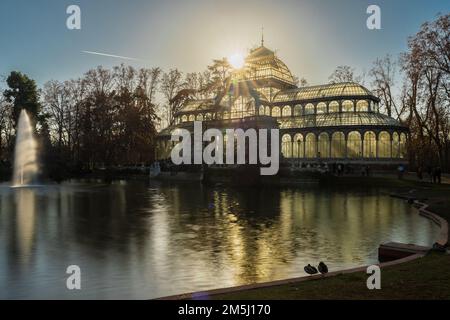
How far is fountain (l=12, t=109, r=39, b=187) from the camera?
56.4 metres

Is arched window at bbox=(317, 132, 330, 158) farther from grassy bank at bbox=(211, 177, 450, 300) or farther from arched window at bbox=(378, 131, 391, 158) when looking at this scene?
grassy bank at bbox=(211, 177, 450, 300)

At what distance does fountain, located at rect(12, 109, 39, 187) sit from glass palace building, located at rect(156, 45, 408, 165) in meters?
24.0

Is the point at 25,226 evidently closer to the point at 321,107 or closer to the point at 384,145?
the point at 384,145

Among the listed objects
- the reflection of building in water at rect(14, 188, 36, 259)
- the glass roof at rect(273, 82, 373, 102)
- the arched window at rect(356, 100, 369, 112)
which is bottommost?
the reflection of building in water at rect(14, 188, 36, 259)

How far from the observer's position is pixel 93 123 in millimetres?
65812

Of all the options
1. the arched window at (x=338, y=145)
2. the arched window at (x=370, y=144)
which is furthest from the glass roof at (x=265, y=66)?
the arched window at (x=370, y=144)

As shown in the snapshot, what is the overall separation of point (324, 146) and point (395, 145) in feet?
32.6

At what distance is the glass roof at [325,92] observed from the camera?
68.3 m

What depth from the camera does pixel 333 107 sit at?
7019 cm

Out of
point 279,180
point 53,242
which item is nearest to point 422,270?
point 53,242

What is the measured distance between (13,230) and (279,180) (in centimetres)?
3639

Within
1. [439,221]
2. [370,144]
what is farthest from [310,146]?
[439,221]

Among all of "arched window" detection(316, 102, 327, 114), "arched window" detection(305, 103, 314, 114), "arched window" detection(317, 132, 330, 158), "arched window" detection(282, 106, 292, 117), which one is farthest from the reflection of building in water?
"arched window" detection(282, 106, 292, 117)

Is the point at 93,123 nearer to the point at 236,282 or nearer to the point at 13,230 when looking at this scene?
the point at 13,230
